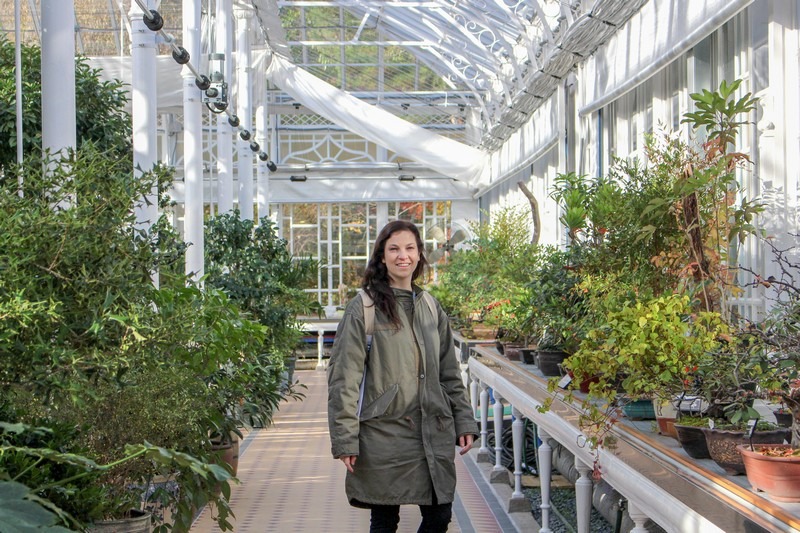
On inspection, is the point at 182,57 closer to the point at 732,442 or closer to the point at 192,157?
the point at 192,157

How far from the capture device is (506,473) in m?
6.34

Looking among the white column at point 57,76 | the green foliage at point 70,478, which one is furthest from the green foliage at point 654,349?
the white column at point 57,76

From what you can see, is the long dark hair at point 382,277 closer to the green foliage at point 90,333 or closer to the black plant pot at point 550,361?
the green foliage at point 90,333

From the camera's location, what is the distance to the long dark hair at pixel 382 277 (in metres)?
3.51

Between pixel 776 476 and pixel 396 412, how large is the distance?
4.51 ft

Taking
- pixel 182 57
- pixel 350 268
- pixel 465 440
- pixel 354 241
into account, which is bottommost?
pixel 465 440

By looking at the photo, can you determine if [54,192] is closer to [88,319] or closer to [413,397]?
[88,319]

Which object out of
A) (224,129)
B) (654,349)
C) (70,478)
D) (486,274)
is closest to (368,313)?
(654,349)

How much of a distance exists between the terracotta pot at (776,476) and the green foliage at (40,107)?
3790 mm

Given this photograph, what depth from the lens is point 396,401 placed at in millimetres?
3424

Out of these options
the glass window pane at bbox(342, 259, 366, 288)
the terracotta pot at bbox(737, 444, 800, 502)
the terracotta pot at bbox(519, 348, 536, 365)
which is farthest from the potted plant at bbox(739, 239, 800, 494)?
the glass window pane at bbox(342, 259, 366, 288)

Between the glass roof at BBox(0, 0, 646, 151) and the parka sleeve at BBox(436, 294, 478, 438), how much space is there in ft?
12.9

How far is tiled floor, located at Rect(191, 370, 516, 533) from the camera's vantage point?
535 centimetres

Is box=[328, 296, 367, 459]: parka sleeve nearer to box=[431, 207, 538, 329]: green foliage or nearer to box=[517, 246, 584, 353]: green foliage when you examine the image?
box=[517, 246, 584, 353]: green foliage
